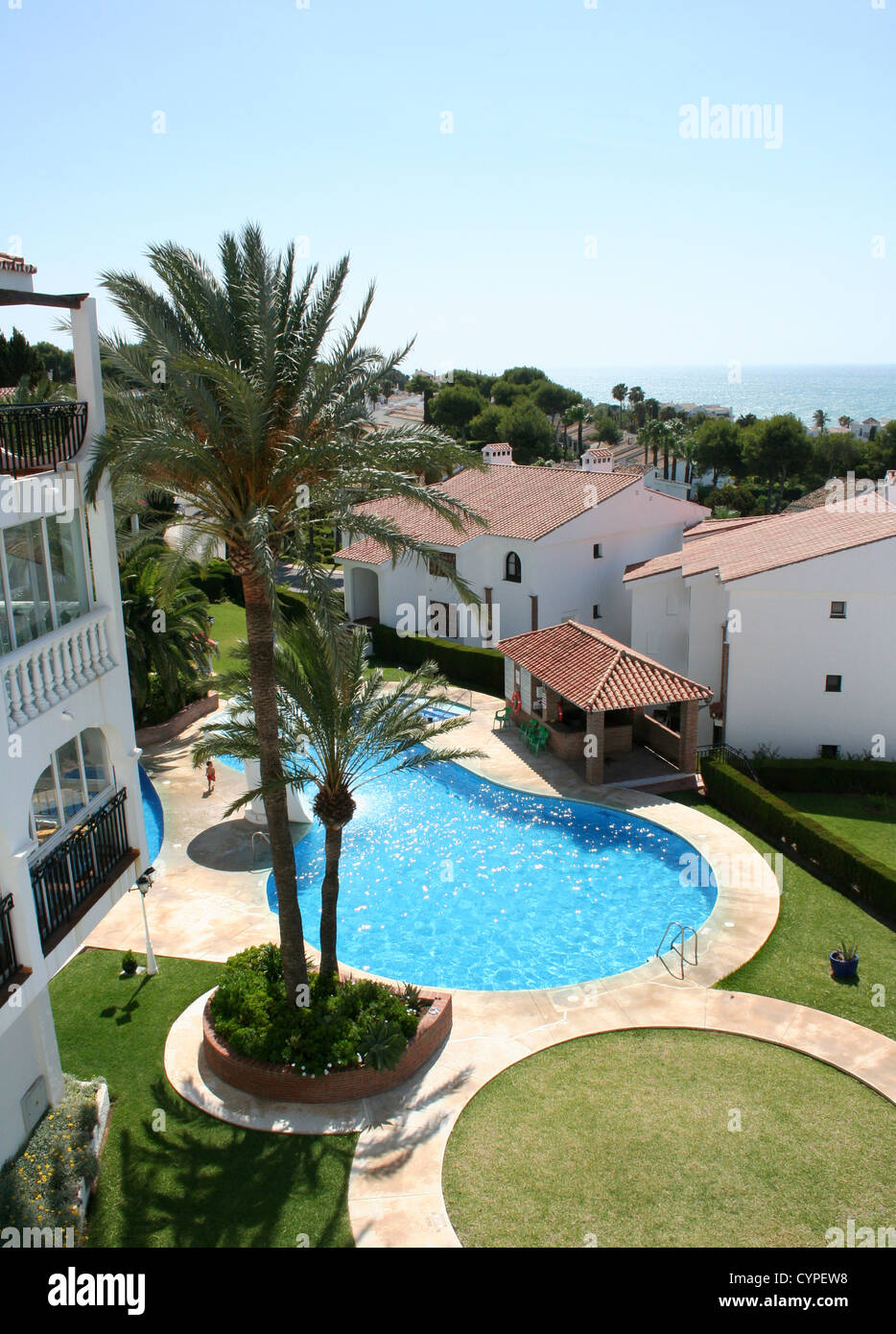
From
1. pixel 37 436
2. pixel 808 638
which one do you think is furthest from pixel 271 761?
pixel 808 638

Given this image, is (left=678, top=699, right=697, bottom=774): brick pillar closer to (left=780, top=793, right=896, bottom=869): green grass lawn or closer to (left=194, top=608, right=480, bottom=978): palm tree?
(left=780, top=793, right=896, bottom=869): green grass lawn

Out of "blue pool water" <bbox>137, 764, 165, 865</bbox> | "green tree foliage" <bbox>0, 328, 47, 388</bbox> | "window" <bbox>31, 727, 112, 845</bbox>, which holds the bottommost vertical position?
"blue pool water" <bbox>137, 764, 165, 865</bbox>

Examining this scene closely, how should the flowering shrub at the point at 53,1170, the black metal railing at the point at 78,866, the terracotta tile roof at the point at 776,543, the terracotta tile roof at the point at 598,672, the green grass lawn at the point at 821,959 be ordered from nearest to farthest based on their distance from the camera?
the flowering shrub at the point at 53,1170 → the black metal railing at the point at 78,866 → the green grass lawn at the point at 821,959 → the terracotta tile roof at the point at 598,672 → the terracotta tile roof at the point at 776,543

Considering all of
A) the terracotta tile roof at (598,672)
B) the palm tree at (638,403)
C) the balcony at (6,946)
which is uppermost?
the palm tree at (638,403)

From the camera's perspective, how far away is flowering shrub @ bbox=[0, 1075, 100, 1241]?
10.9 meters

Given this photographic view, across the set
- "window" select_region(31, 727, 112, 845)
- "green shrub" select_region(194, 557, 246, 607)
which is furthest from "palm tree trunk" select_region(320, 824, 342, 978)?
"green shrub" select_region(194, 557, 246, 607)

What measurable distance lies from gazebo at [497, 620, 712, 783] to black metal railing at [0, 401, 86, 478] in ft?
54.2

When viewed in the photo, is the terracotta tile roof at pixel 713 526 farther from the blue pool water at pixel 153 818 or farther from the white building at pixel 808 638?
the blue pool water at pixel 153 818

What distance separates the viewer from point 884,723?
90.1ft

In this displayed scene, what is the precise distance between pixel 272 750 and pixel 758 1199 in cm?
892

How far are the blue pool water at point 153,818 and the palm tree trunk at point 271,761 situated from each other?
28.1 ft

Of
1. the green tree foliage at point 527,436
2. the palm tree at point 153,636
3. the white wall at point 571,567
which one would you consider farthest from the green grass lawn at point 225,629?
the green tree foliage at point 527,436

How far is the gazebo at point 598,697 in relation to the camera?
2628cm

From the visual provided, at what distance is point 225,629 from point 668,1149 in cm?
3406
